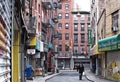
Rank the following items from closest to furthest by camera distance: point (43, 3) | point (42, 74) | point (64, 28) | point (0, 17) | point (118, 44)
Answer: point (0, 17), point (118, 44), point (42, 74), point (43, 3), point (64, 28)

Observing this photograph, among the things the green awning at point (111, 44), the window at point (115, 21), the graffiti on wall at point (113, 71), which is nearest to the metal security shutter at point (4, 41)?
the green awning at point (111, 44)

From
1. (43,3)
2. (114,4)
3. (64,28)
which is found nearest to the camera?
(114,4)

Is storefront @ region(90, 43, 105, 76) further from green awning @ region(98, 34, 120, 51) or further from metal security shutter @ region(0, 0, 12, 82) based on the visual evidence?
metal security shutter @ region(0, 0, 12, 82)

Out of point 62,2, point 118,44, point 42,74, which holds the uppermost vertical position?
point 62,2

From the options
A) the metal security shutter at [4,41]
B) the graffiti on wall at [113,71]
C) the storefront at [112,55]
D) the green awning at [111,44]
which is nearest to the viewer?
the metal security shutter at [4,41]

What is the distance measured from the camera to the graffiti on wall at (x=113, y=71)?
110 ft

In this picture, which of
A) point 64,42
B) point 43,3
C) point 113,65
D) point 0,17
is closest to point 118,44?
point 113,65

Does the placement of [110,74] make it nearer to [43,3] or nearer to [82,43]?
[43,3]

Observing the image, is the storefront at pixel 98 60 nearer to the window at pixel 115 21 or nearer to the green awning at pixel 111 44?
the green awning at pixel 111 44

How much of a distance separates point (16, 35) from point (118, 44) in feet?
53.2

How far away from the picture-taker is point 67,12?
337 ft

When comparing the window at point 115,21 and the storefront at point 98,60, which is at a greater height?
the window at point 115,21

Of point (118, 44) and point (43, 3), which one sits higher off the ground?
point (43, 3)

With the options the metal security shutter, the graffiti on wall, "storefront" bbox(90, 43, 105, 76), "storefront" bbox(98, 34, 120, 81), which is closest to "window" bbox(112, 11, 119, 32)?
"storefront" bbox(98, 34, 120, 81)
